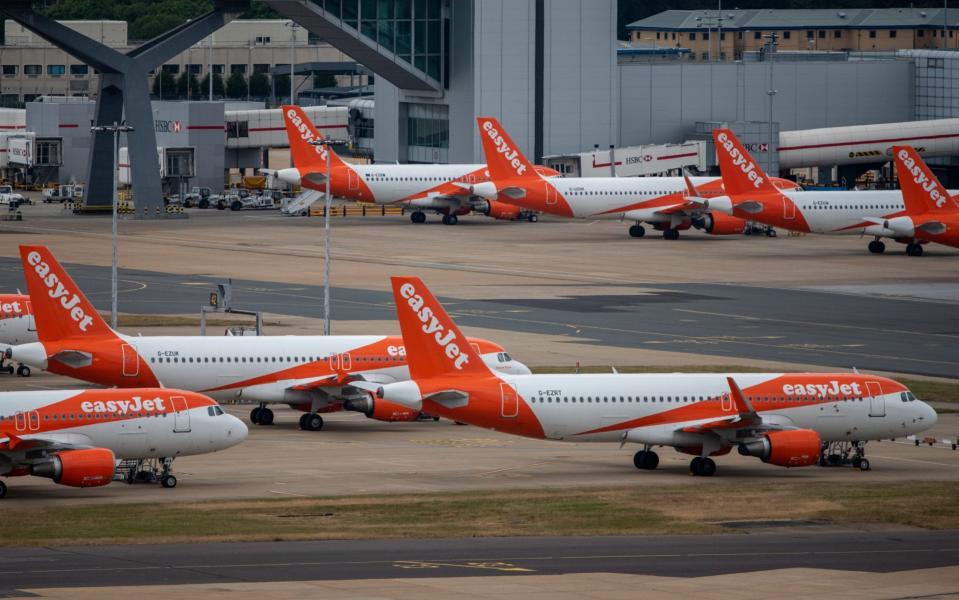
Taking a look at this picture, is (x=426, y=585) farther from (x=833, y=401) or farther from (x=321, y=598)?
(x=833, y=401)

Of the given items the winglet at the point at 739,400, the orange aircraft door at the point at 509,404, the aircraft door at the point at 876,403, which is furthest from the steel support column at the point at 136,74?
the winglet at the point at 739,400

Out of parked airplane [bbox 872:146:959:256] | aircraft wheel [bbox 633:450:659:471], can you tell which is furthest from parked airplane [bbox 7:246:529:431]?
parked airplane [bbox 872:146:959:256]

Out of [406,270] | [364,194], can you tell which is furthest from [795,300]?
[364,194]

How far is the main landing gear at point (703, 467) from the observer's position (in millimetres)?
60344

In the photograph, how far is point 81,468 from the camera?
54281 mm

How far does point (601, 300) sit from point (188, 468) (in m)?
49.5

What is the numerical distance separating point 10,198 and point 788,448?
114 metres

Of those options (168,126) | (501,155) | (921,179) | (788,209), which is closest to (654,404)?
(921,179)

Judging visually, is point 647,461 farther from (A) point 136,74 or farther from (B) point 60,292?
(A) point 136,74

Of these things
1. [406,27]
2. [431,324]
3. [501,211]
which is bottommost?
[431,324]

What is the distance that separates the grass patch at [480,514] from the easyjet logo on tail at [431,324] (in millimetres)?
5561

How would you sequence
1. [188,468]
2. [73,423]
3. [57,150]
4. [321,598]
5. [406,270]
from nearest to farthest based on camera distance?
[321,598] → [73,423] → [188,468] → [406,270] → [57,150]

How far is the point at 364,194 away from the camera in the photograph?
148000 mm

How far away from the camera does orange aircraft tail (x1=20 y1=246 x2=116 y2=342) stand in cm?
6681
